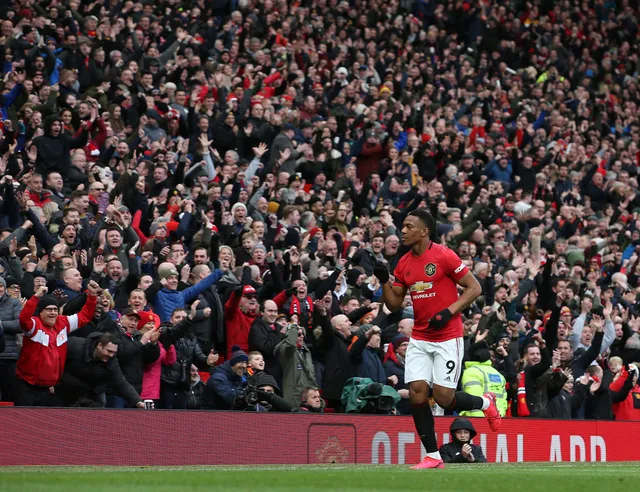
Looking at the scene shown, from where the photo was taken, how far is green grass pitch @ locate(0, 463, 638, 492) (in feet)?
25.6

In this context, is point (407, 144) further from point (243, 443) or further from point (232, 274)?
point (243, 443)

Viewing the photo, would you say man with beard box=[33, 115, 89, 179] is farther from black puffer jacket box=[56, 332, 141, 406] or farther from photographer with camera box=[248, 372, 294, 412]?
photographer with camera box=[248, 372, 294, 412]

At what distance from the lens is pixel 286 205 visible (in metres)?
18.7

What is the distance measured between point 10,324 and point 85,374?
92 centimetres

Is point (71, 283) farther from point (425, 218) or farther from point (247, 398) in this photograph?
point (425, 218)

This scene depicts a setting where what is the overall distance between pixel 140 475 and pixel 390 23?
23.3 m

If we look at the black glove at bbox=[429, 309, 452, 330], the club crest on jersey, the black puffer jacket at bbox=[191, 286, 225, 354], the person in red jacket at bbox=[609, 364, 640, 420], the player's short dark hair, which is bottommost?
the person in red jacket at bbox=[609, 364, 640, 420]

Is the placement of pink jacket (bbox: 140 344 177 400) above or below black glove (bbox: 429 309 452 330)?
below

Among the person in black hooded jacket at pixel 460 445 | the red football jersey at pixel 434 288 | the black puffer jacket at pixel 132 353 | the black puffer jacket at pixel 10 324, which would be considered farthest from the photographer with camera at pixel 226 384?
the red football jersey at pixel 434 288

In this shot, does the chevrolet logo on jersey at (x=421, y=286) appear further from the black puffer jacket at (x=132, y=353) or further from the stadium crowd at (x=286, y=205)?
the black puffer jacket at (x=132, y=353)

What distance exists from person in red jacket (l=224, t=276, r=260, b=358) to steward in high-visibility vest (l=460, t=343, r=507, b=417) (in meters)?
2.75

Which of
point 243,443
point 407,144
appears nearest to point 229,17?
point 407,144

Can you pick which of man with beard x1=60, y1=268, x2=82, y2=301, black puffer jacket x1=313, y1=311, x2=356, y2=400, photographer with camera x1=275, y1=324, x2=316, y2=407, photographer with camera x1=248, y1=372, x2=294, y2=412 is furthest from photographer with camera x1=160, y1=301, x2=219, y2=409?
black puffer jacket x1=313, y1=311, x2=356, y2=400

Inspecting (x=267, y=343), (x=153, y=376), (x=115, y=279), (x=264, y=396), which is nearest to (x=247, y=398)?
(x=264, y=396)
